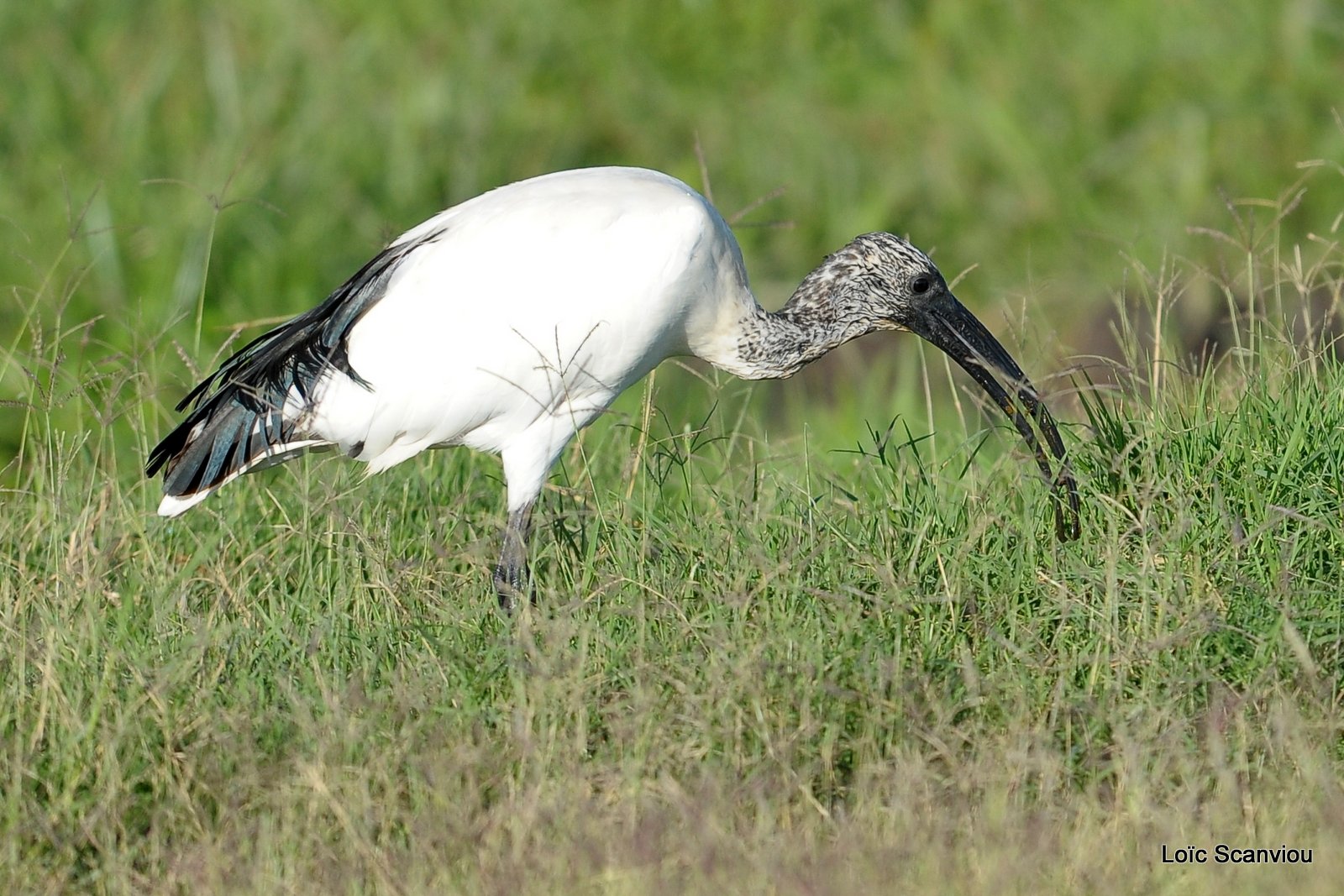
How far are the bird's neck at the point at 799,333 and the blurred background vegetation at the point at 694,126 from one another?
91.9 inches

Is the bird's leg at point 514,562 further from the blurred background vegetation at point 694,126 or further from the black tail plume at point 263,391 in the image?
the blurred background vegetation at point 694,126

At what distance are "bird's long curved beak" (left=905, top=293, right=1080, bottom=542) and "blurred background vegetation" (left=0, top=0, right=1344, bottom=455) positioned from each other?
2.39m

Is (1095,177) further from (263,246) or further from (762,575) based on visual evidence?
(762,575)

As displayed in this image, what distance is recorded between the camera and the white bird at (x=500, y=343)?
14.9 ft

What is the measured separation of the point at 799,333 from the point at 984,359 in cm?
50

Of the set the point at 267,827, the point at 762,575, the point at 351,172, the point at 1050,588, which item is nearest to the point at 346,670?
the point at 267,827

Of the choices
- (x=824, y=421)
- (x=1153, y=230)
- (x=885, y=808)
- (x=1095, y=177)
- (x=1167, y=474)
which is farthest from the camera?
(x=1095, y=177)

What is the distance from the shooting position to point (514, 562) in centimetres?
440

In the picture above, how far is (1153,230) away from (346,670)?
495 centimetres

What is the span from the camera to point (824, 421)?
284 inches

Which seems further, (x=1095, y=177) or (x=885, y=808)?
(x=1095, y=177)

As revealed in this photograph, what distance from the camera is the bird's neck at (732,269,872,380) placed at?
16.1 ft
